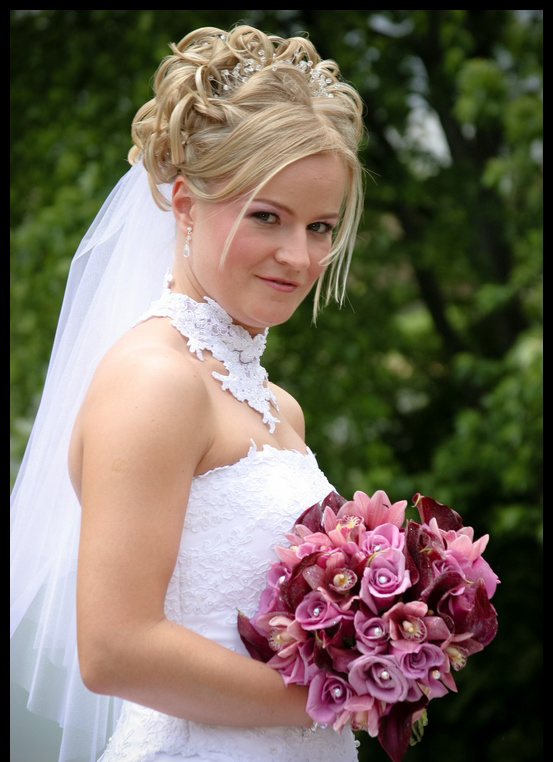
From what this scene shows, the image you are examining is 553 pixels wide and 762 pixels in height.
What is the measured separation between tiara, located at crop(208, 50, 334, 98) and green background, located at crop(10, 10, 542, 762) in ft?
15.3

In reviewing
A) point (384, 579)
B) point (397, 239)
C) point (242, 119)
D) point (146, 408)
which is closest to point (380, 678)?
point (384, 579)

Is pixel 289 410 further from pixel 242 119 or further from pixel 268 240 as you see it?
pixel 242 119

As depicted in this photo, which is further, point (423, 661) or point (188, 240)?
point (188, 240)

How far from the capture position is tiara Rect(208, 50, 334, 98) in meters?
2.41

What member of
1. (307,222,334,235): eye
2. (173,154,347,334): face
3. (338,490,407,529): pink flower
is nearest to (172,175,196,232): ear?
(173,154,347,334): face

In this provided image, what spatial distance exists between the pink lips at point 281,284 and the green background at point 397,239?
479cm

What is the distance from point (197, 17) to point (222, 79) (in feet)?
18.1

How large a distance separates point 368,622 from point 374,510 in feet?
0.99

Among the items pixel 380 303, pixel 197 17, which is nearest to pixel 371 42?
pixel 197 17

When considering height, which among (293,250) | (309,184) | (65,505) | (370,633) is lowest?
(65,505)

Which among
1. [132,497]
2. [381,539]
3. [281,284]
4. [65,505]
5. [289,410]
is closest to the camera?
[132,497]

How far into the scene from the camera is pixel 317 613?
204 centimetres

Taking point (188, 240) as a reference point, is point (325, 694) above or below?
below

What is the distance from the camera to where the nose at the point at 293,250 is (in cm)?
232
